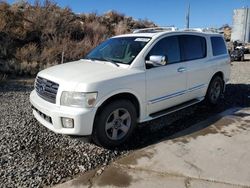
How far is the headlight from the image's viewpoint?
162 inches

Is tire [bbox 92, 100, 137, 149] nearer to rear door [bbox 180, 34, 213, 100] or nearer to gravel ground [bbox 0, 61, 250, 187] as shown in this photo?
gravel ground [bbox 0, 61, 250, 187]

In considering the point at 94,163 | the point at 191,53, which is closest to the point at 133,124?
the point at 94,163

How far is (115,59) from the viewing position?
5.23 m

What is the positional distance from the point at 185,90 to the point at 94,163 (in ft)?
8.71

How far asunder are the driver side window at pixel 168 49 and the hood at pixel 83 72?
0.79 m

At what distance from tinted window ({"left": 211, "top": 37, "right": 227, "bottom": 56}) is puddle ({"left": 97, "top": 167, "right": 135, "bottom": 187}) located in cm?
434

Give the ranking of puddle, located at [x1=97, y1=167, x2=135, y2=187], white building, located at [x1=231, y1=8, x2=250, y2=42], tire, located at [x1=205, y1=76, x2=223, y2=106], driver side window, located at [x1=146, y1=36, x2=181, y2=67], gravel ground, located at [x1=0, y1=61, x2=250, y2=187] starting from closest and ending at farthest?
puddle, located at [x1=97, y1=167, x2=135, y2=187], gravel ground, located at [x1=0, y1=61, x2=250, y2=187], driver side window, located at [x1=146, y1=36, x2=181, y2=67], tire, located at [x1=205, y1=76, x2=223, y2=106], white building, located at [x1=231, y1=8, x2=250, y2=42]

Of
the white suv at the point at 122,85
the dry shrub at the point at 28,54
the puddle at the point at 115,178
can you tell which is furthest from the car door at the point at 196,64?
the dry shrub at the point at 28,54

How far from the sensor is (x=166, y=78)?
526cm

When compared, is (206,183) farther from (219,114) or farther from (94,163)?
(219,114)

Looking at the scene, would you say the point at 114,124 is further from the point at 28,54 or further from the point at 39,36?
the point at 39,36

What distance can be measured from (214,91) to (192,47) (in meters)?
1.56

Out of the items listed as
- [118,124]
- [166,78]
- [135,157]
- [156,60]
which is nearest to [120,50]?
[156,60]

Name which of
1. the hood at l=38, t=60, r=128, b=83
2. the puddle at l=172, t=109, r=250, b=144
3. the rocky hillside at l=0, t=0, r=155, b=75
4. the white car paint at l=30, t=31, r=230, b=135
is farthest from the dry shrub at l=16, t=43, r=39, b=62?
the puddle at l=172, t=109, r=250, b=144
